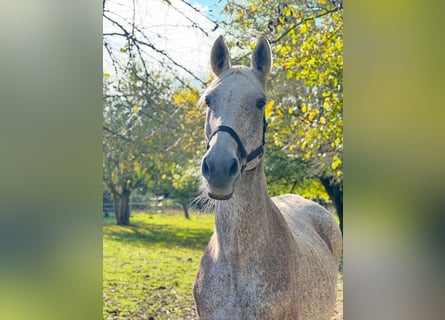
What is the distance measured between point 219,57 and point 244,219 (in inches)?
26.6

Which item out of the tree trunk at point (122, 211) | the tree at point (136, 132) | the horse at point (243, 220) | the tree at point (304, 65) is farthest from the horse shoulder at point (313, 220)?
the tree trunk at point (122, 211)

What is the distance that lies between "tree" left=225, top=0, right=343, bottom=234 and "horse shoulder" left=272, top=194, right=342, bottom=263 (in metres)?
0.79

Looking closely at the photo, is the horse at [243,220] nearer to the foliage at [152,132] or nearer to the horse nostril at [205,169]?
the horse nostril at [205,169]

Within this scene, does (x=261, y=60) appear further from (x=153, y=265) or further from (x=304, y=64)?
(x=153, y=265)

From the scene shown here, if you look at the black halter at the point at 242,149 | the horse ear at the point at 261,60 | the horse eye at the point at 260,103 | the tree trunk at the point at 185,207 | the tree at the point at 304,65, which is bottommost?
the tree trunk at the point at 185,207

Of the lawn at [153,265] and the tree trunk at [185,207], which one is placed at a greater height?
the tree trunk at [185,207]

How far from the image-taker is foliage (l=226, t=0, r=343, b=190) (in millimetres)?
3359

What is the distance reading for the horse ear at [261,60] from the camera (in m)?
1.68

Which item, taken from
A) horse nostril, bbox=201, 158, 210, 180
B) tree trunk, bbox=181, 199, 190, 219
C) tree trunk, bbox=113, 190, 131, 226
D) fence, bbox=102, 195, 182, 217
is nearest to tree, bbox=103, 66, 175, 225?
horse nostril, bbox=201, 158, 210, 180

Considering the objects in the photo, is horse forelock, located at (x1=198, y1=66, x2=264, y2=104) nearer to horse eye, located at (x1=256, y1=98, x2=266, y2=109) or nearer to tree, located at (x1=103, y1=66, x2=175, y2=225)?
horse eye, located at (x1=256, y1=98, x2=266, y2=109)
